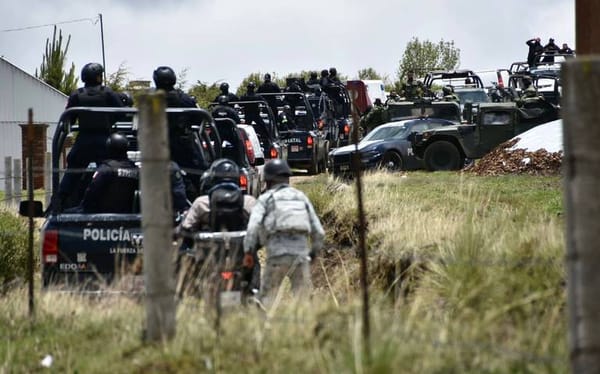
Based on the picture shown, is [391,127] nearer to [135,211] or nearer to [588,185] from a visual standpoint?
[135,211]

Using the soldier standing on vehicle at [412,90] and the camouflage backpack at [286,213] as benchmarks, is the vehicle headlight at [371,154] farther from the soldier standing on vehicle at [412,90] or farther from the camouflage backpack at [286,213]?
the camouflage backpack at [286,213]

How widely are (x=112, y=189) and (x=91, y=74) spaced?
93.5 inches

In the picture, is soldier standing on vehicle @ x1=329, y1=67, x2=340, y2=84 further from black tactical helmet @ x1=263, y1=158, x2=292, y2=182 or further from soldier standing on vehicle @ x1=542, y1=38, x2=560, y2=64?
black tactical helmet @ x1=263, y1=158, x2=292, y2=182

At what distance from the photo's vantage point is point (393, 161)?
27922mm

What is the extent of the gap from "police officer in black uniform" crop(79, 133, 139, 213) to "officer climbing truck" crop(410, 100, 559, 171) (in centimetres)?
1691

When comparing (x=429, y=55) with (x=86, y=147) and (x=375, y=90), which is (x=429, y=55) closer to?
(x=375, y=90)

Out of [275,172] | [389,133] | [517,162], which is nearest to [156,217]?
[275,172]

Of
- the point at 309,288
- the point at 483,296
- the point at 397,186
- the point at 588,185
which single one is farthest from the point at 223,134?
the point at 588,185

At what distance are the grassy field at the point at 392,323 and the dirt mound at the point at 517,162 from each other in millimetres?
11892

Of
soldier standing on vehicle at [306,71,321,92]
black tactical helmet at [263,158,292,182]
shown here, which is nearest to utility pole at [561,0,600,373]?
black tactical helmet at [263,158,292,182]

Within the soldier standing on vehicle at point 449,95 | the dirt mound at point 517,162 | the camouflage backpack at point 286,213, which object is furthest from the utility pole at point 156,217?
the soldier standing on vehicle at point 449,95

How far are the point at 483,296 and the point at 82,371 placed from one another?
2.35m

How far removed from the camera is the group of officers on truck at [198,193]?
9234 millimetres

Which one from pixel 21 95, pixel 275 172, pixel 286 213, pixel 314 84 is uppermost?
pixel 21 95
